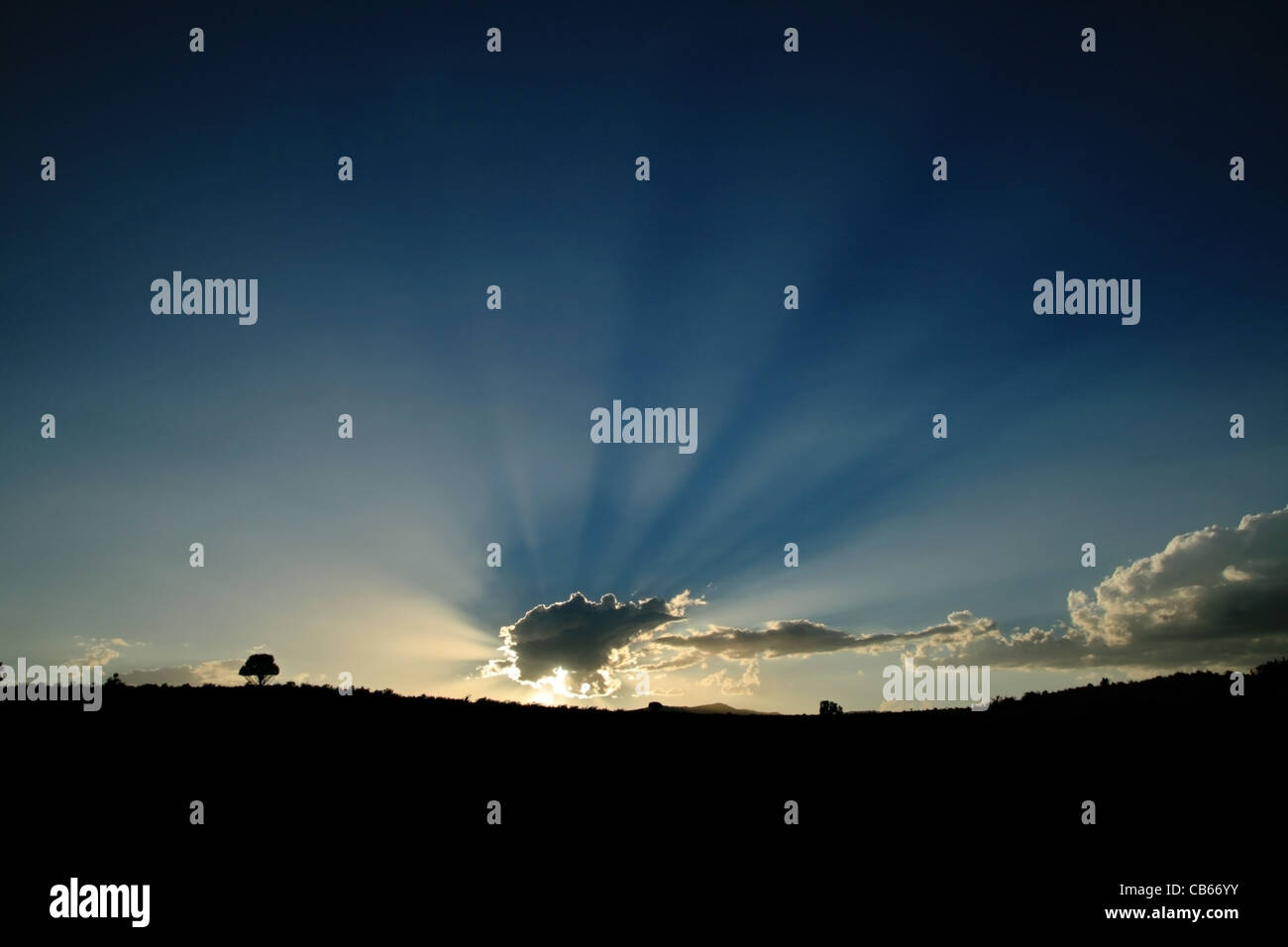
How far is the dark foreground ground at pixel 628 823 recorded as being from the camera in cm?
1140

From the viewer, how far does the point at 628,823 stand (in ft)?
48.4

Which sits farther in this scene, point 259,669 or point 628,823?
point 259,669

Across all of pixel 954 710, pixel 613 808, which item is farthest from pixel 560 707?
pixel 954 710

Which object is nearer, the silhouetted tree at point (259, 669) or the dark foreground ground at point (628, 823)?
the dark foreground ground at point (628, 823)

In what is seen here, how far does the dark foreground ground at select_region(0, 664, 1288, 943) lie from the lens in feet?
37.4

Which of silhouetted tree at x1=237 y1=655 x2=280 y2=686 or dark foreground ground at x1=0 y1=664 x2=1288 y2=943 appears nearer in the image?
dark foreground ground at x1=0 y1=664 x2=1288 y2=943
